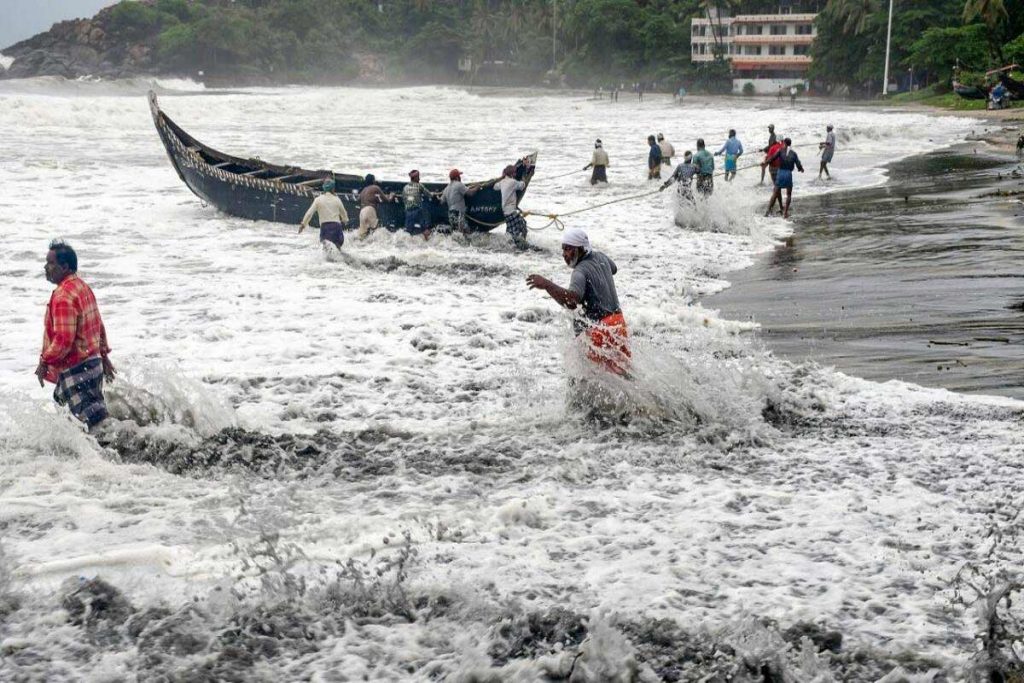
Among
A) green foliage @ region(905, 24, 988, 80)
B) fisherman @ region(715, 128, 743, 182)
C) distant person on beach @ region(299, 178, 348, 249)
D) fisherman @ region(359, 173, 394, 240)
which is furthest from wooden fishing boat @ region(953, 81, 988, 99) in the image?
distant person on beach @ region(299, 178, 348, 249)

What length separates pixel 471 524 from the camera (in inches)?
255

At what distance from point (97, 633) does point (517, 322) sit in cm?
759

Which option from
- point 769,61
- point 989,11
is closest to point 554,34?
point 769,61

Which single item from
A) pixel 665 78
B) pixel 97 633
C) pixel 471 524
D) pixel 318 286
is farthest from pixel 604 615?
pixel 665 78

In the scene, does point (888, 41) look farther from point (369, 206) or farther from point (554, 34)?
point (369, 206)

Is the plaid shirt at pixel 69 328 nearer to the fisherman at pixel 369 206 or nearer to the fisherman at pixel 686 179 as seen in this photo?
the fisherman at pixel 369 206

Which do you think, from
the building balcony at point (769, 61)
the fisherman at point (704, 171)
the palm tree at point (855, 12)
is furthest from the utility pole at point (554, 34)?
the fisherman at point (704, 171)

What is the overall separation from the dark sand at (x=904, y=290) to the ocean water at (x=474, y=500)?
578mm

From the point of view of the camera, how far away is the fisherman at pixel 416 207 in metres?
17.5

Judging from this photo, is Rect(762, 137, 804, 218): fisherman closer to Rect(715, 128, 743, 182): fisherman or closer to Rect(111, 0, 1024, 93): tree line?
Rect(715, 128, 743, 182): fisherman

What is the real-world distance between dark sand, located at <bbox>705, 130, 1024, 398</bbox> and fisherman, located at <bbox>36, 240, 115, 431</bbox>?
6438 mm

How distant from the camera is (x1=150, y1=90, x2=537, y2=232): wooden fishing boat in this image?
1772 centimetres

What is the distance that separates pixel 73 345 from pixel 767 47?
3334 inches

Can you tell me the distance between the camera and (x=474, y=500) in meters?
6.88
